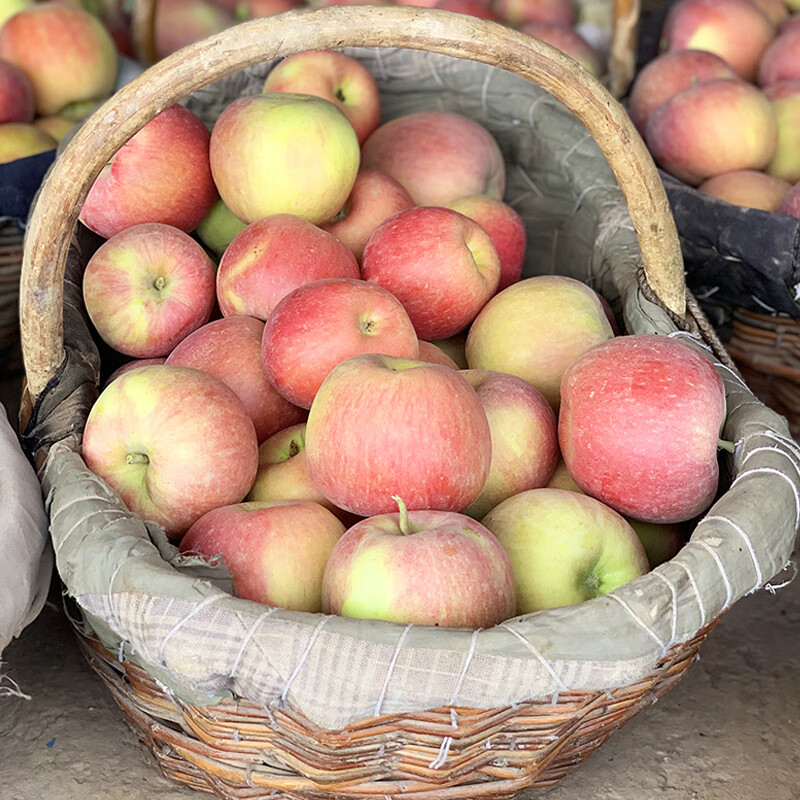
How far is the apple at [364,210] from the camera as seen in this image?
3.64 ft

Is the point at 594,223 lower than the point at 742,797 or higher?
higher

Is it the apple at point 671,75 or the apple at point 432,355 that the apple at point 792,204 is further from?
the apple at point 432,355

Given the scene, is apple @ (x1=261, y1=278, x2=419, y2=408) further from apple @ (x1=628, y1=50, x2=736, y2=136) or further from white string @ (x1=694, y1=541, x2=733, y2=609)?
apple @ (x1=628, y1=50, x2=736, y2=136)

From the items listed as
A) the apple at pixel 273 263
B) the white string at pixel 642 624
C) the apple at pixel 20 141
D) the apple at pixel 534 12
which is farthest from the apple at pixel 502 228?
the apple at pixel 534 12

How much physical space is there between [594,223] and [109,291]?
62 cm

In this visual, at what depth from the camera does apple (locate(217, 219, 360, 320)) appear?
0.95 meters

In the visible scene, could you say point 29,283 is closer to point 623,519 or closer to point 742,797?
point 623,519

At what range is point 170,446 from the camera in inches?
31.4

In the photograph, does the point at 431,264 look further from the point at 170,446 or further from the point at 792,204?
the point at 792,204

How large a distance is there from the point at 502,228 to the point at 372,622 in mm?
629

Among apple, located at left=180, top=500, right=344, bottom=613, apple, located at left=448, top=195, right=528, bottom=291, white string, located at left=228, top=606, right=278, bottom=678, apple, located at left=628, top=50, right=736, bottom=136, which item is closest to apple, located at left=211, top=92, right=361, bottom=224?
apple, located at left=448, top=195, right=528, bottom=291

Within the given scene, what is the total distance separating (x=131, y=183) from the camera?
3.52 ft

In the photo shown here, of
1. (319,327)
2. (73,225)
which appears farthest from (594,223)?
(73,225)

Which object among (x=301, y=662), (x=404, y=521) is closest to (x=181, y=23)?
(x=404, y=521)
